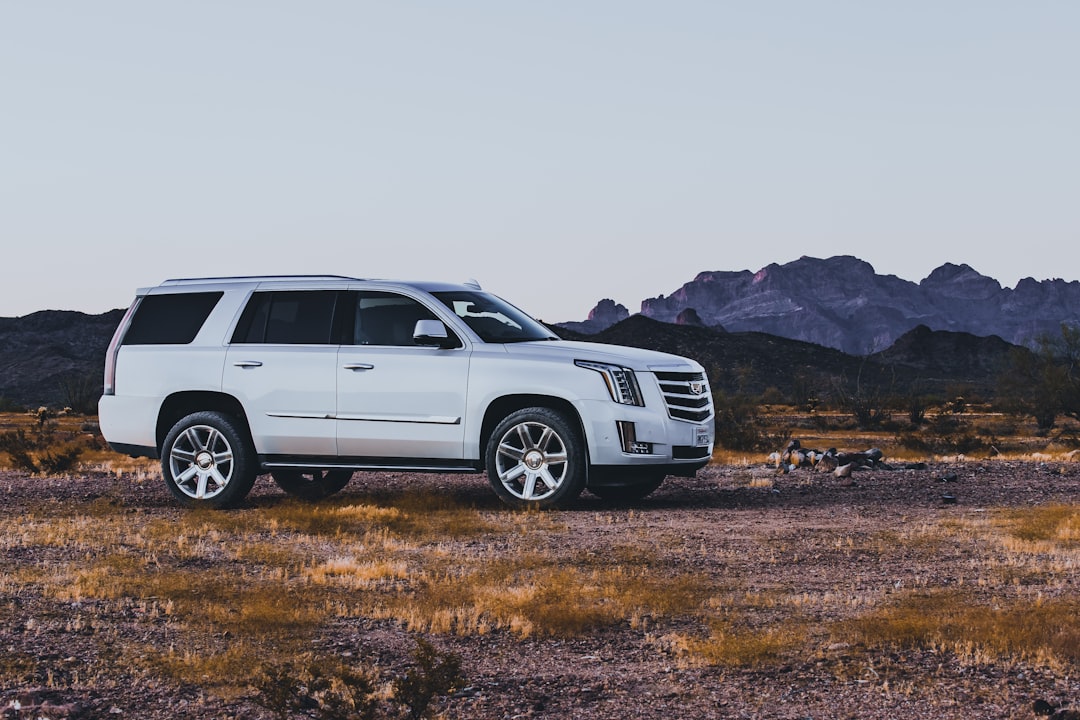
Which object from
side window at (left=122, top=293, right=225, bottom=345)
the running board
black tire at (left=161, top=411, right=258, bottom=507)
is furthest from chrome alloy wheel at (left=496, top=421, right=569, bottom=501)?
side window at (left=122, top=293, right=225, bottom=345)

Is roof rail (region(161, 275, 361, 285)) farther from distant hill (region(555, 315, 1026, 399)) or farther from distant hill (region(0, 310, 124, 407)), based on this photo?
distant hill (region(0, 310, 124, 407))

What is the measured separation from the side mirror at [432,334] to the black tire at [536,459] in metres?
0.94

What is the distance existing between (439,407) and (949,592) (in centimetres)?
554

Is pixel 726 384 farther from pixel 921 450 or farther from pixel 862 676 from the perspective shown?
pixel 862 676

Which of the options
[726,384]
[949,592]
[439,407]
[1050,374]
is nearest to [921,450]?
[1050,374]

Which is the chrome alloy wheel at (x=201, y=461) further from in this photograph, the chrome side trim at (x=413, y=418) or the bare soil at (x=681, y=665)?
the bare soil at (x=681, y=665)

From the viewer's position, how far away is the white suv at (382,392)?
12.3 meters

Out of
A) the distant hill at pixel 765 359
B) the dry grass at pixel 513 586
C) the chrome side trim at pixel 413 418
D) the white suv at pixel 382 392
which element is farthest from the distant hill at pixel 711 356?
the dry grass at pixel 513 586

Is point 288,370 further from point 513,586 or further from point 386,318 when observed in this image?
point 513,586

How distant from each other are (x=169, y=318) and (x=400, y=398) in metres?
2.86

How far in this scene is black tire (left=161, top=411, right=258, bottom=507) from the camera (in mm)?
13148

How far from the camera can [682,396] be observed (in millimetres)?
12742

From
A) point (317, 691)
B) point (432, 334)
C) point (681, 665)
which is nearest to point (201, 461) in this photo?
point (432, 334)

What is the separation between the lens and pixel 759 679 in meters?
6.24
